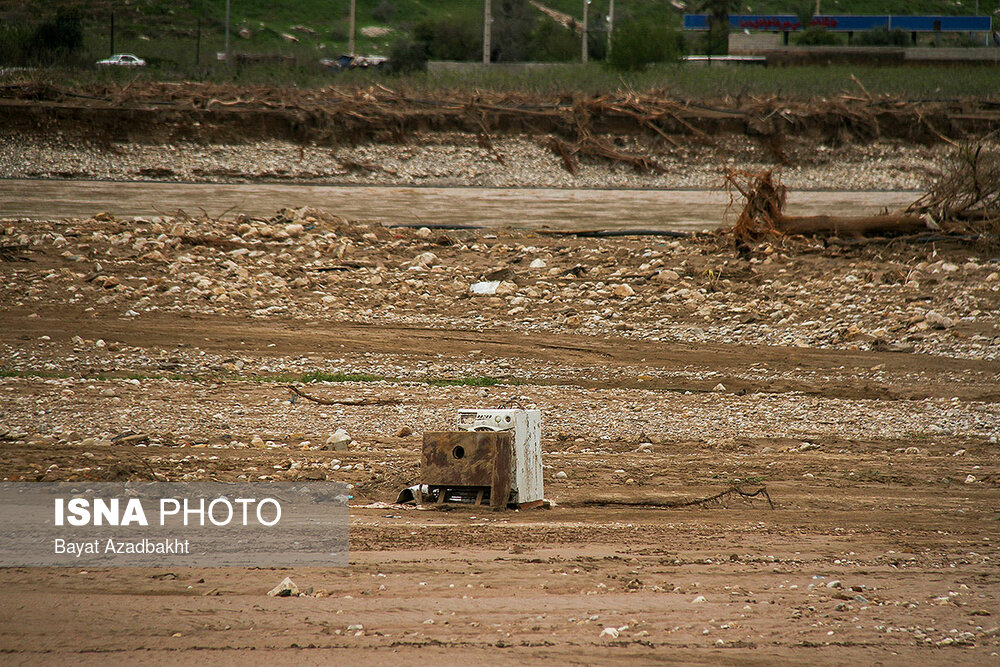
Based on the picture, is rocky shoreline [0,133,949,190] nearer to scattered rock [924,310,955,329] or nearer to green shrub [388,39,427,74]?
scattered rock [924,310,955,329]

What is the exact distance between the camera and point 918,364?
10.0 m

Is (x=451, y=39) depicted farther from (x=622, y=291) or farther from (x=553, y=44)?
(x=622, y=291)

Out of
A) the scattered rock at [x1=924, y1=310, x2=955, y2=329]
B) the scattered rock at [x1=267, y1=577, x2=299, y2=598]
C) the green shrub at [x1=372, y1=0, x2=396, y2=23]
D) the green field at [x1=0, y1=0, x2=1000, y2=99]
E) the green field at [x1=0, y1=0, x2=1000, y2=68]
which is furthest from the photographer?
the green shrub at [x1=372, y1=0, x2=396, y2=23]

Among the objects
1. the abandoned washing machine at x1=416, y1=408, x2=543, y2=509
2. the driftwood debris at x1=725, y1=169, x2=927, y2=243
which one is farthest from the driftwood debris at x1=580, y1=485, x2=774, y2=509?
the driftwood debris at x1=725, y1=169, x2=927, y2=243

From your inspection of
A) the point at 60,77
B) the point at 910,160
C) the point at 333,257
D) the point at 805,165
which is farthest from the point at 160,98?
the point at 910,160

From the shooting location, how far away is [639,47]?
134 ft

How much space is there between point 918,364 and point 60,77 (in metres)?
26.6

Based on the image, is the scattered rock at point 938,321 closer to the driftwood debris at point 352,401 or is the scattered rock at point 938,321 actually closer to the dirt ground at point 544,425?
the dirt ground at point 544,425

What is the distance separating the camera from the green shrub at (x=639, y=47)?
40688mm

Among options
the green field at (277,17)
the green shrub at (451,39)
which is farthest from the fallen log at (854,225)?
the green shrub at (451,39)

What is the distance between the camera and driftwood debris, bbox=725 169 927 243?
13945 millimetres

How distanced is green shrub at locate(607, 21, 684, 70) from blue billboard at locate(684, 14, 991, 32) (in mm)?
21334

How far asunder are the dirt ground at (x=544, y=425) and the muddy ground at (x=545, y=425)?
3 cm

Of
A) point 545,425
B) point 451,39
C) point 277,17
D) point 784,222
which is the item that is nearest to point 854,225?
point 784,222
